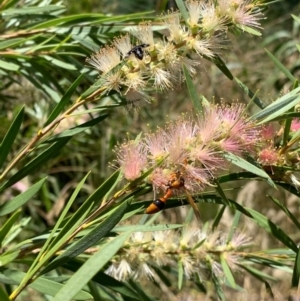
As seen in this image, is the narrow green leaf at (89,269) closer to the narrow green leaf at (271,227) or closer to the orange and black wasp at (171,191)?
the orange and black wasp at (171,191)

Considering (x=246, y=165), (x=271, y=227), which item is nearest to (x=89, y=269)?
(x=246, y=165)

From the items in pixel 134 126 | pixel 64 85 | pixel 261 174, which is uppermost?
pixel 134 126

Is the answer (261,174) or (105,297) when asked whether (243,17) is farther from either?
(105,297)

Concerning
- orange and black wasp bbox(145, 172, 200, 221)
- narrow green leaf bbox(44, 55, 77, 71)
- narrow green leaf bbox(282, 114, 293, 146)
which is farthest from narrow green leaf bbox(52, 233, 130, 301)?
narrow green leaf bbox(44, 55, 77, 71)

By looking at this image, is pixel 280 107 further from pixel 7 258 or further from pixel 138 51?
pixel 7 258

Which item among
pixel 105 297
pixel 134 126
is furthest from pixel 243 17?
pixel 134 126

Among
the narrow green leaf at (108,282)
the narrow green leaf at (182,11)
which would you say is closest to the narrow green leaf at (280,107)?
the narrow green leaf at (182,11)
